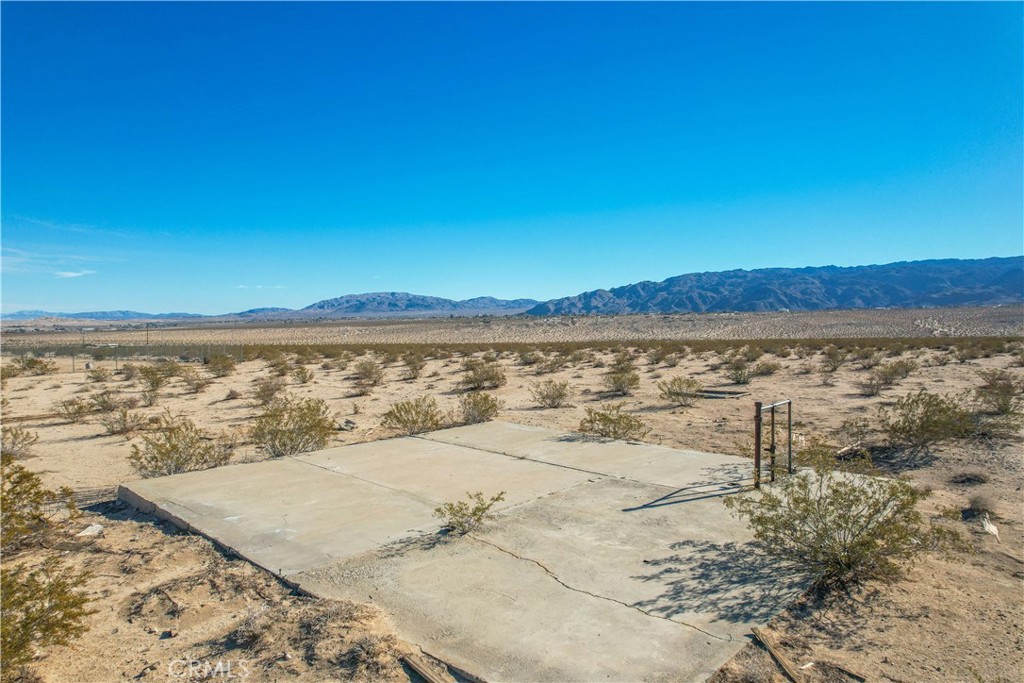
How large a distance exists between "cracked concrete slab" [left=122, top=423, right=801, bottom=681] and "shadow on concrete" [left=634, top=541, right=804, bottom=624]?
0.02 m

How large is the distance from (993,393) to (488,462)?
1083cm

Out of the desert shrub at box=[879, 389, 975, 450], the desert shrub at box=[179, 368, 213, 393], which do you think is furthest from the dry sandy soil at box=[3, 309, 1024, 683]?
the desert shrub at box=[179, 368, 213, 393]

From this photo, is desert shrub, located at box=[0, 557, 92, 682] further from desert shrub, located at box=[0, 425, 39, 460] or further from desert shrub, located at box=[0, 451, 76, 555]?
desert shrub, located at box=[0, 425, 39, 460]

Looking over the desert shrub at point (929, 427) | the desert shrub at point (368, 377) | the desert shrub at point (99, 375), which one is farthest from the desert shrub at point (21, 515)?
the desert shrub at point (99, 375)

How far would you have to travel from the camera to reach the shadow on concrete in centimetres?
460

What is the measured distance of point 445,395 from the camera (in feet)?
64.7

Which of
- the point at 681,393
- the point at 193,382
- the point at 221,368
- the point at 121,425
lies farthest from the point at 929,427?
the point at 221,368

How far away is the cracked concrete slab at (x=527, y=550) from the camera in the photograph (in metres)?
4.16

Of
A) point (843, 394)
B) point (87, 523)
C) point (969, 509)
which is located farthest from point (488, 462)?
point (843, 394)

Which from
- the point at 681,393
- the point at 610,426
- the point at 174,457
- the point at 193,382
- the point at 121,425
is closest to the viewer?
the point at 174,457

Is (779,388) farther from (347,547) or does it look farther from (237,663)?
(237,663)

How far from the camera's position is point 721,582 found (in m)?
5.00

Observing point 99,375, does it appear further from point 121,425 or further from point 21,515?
point 21,515

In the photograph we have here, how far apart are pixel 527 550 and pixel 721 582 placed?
5.38ft
